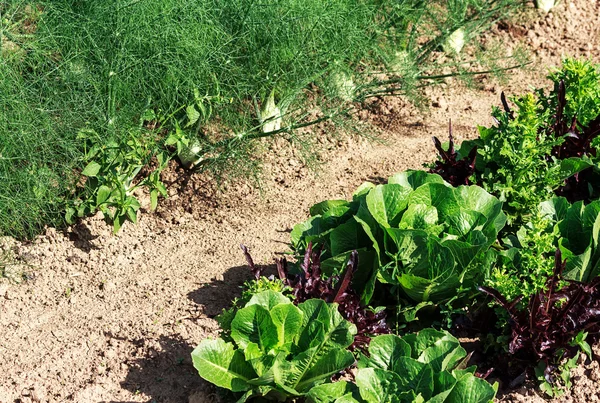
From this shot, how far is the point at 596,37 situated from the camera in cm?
654

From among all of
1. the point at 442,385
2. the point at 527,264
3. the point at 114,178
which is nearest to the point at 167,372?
the point at 442,385

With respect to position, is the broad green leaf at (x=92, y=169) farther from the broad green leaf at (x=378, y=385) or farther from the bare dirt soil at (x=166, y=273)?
the broad green leaf at (x=378, y=385)

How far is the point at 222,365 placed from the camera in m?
3.07

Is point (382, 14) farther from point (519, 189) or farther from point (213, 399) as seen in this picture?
point (213, 399)

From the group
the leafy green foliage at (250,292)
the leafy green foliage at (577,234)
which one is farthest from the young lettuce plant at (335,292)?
the leafy green foliage at (577,234)

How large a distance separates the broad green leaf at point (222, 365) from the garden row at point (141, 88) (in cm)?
138

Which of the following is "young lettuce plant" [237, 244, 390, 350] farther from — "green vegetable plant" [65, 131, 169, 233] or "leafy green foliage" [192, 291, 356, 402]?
"green vegetable plant" [65, 131, 169, 233]

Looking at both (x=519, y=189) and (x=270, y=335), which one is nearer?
(x=270, y=335)

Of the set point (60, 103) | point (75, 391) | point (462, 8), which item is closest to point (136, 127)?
point (60, 103)

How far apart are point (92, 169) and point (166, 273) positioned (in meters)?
0.60

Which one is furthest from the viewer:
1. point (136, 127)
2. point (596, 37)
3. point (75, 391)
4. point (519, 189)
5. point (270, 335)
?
point (596, 37)

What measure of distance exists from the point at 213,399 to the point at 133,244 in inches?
52.5

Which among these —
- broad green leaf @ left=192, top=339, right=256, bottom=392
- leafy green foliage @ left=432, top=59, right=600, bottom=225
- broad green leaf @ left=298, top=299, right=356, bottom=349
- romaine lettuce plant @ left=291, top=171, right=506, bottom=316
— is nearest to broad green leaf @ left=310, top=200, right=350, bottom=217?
romaine lettuce plant @ left=291, top=171, right=506, bottom=316

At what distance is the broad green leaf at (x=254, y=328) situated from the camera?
3121 millimetres
